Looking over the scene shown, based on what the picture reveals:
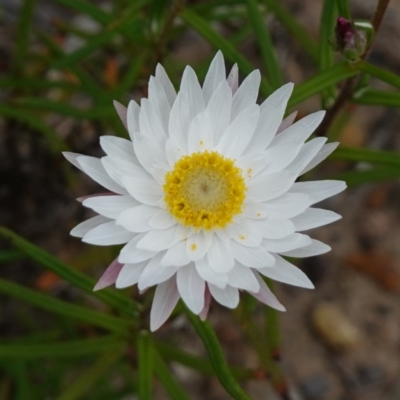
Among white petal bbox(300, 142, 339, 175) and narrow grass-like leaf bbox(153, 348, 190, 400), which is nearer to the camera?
white petal bbox(300, 142, 339, 175)

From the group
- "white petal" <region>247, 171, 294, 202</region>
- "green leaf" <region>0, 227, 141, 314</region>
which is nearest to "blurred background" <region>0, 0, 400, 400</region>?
"green leaf" <region>0, 227, 141, 314</region>

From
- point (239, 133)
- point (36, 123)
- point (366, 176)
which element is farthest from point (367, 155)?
point (36, 123)

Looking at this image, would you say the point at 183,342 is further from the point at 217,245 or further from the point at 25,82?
the point at 217,245

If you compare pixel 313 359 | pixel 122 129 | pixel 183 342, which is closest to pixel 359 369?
pixel 313 359

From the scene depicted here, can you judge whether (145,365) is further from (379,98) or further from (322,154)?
(379,98)

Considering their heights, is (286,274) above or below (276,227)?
below

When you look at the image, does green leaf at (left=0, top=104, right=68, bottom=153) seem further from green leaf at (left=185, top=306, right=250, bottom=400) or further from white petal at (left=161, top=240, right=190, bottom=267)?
green leaf at (left=185, top=306, right=250, bottom=400)

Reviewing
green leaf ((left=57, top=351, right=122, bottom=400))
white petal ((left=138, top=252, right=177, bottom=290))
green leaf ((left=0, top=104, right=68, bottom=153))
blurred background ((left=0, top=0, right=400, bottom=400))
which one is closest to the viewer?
white petal ((left=138, top=252, right=177, bottom=290))
